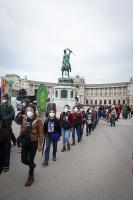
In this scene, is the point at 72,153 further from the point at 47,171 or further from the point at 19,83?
the point at 19,83

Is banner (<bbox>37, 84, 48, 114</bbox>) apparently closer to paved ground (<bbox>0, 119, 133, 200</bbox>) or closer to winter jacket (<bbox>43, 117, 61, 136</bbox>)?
winter jacket (<bbox>43, 117, 61, 136</bbox>)

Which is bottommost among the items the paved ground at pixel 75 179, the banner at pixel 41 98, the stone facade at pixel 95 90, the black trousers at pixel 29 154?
the paved ground at pixel 75 179

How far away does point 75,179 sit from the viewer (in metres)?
6.28

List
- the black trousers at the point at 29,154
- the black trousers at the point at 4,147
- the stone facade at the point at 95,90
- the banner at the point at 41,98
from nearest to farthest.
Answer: the black trousers at the point at 4,147
the black trousers at the point at 29,154
the banner at the point at 41,98
the stone facade at the point at 95,90

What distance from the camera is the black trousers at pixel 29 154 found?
6039mm

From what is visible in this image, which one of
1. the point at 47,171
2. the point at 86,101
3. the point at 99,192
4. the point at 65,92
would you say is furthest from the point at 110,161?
the point at 86,101

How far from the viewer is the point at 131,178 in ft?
21.3

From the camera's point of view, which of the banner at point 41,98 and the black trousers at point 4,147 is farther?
the banner at point 41,98

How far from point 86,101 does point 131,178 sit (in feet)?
494

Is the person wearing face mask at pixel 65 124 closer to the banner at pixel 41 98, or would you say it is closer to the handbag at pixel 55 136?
the banner at pixel 41 98

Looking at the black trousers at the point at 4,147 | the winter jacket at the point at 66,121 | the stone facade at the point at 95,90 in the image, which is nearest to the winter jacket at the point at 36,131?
the black trousers at the point at 4,147

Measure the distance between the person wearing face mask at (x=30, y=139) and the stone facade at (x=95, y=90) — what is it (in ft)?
424

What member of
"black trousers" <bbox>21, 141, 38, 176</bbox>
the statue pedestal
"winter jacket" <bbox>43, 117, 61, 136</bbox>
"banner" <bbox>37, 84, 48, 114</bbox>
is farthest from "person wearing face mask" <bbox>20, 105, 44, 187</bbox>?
the statue pedestal

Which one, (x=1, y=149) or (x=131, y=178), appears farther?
(x=131, y=178)
